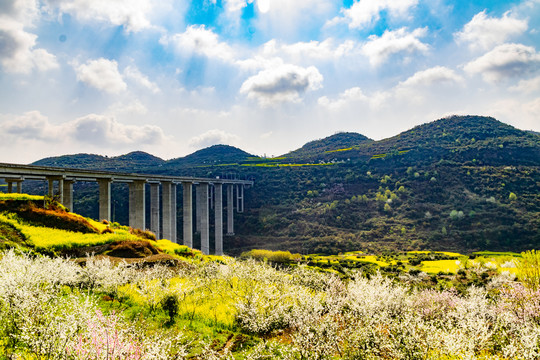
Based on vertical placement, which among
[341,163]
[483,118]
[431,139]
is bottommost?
[341,163]

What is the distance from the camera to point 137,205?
38.8 meters

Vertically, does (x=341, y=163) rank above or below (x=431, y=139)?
below

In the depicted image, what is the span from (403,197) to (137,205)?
5849 centimetres

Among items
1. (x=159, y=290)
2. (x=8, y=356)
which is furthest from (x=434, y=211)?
(x=8, y=356)

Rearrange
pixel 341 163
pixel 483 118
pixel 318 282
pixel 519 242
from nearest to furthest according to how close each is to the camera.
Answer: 1. pixel 318 282
2. pixel 519 242
3. pixel 341 163
4. pixel 483 118

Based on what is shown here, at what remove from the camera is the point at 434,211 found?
66.6 metres

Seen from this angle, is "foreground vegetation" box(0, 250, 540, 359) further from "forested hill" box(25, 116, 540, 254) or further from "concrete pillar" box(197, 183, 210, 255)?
"forested hill" box(25, 116, 540, 254)

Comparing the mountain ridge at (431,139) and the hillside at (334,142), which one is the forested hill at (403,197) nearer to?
the mountain ridge at (431,139)

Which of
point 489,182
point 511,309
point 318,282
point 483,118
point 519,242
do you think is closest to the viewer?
point 511,309

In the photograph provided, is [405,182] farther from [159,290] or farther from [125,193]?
[159,290]

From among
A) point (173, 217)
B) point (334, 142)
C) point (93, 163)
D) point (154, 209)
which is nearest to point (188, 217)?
point (173, 217)

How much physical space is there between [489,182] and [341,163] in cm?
3868

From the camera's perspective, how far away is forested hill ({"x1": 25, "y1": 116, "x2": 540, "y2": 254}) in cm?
5838

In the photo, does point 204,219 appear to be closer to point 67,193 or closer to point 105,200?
point 105,200
